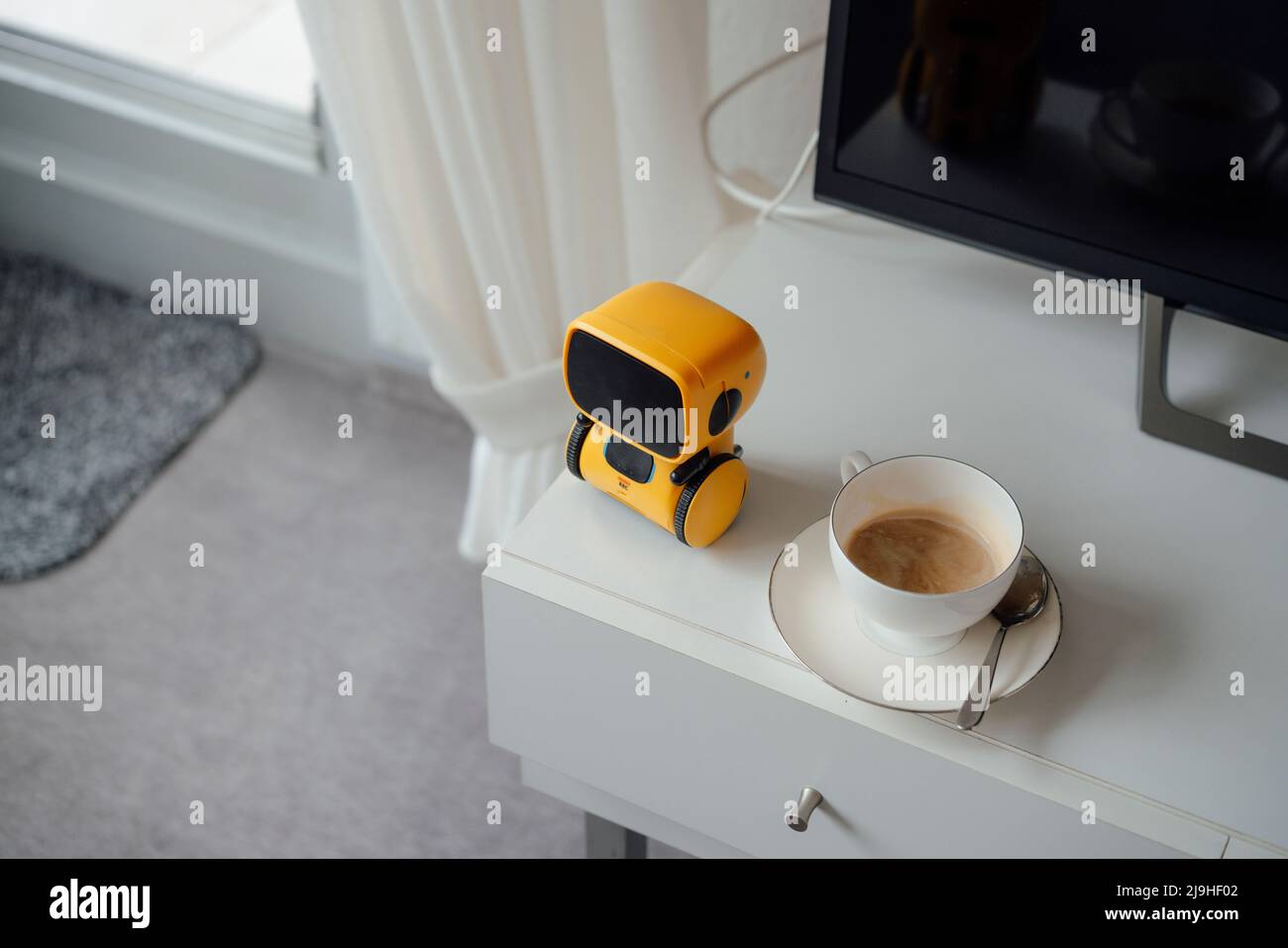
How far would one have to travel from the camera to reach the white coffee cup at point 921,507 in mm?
672

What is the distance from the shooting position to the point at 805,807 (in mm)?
749

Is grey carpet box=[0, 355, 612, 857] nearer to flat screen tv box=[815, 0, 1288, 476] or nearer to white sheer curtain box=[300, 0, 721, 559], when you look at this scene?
white sheer curtain box=[300, 0, 721, 559]

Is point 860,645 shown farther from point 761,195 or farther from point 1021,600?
point 761,195

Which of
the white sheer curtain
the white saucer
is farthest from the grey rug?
the white saucer

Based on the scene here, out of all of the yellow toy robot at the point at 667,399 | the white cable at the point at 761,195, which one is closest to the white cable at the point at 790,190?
the white cable at the point at 761,195

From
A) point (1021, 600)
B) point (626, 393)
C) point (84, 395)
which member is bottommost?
point (84, 395)

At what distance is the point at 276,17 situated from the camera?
1640 millimetres

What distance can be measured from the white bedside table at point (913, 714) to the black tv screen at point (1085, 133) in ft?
0.29

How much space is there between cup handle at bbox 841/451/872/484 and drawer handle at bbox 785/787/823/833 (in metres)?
0.19

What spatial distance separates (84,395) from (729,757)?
126cm

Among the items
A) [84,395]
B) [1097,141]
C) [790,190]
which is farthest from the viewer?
[84,395]

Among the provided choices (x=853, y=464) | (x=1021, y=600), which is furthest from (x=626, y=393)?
(x=1021, y=600)
